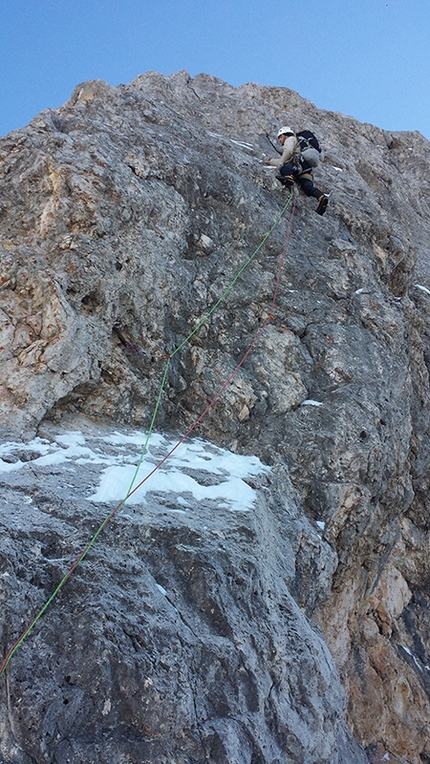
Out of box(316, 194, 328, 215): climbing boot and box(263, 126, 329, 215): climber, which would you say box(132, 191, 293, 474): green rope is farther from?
box(316, 194, 328, 215): climbing boot

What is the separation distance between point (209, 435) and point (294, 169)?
717 cm

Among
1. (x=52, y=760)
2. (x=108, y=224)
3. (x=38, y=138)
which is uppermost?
(x=38, y=138)

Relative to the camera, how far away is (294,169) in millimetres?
11883

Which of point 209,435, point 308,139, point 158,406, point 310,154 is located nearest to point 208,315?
point 158,406

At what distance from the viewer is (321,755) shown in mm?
4832

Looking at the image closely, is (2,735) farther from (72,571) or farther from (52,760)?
(72,571)

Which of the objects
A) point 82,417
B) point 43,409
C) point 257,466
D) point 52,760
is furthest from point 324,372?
point 52,760

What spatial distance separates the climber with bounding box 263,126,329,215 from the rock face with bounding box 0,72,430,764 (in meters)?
0.34

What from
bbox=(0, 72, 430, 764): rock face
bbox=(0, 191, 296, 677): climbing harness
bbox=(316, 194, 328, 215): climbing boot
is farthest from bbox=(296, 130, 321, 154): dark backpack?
bbox=(316, 194, 328, 215): climbing boot

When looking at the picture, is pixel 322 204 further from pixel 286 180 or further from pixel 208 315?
pixel 208 315

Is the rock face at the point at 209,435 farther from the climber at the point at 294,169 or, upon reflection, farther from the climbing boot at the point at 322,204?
the climber at the point at 294,169

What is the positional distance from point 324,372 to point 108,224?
437 cm

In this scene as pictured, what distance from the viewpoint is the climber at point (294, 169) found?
11.8 meters

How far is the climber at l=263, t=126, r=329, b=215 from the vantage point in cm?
1179
